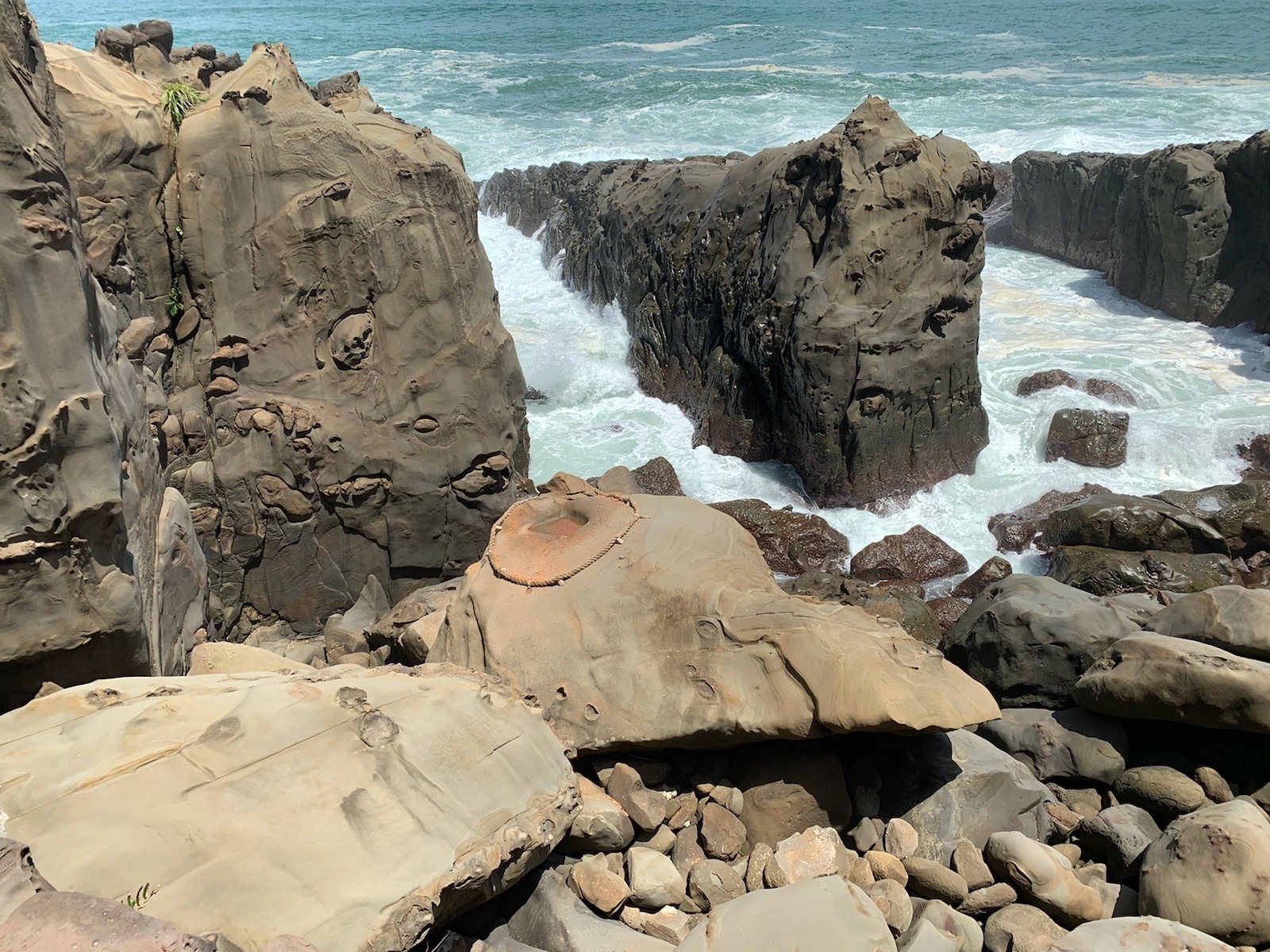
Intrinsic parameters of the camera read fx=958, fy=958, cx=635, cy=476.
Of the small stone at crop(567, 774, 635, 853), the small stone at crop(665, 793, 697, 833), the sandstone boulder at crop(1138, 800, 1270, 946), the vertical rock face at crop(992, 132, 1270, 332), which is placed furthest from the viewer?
the vertical rock face at crop(992, 132, 1270, 332)

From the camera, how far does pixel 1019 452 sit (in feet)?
38.4

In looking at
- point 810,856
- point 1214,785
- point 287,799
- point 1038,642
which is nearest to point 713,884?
point 810,856

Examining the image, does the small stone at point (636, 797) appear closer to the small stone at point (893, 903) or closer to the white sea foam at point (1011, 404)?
the small stone at point (893, 903)

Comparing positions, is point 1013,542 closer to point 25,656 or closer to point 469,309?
point 469,309

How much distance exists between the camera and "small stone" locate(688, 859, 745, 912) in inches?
161

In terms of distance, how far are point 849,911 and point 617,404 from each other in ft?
35.9

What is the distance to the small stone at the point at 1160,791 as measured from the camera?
450 centimetres

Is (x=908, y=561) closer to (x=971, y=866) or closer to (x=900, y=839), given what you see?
(x=900, y=839)

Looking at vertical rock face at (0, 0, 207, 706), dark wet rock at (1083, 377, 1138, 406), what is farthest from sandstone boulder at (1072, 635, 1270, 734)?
dark wet rock at (1083, 377, 1138, 406)

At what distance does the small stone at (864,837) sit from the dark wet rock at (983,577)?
16.8 ft

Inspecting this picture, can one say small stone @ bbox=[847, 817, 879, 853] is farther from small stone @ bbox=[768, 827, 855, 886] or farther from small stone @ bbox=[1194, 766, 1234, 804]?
small stone @ bbox=[1194, 766, 1234, 804]

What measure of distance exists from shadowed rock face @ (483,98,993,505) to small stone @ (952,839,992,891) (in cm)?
699

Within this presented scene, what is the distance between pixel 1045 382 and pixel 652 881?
10796mm

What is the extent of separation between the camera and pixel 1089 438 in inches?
448
